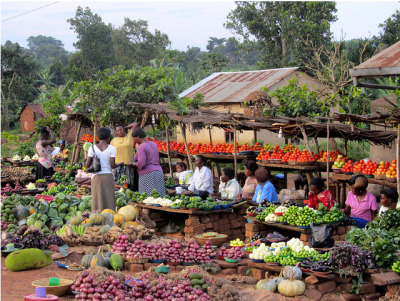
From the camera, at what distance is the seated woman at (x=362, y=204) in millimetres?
7695

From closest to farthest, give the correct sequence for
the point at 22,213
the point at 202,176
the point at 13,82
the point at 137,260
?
the point at 137,260 < the point at 22,213 < the point at 202,176 < the point at 13,82

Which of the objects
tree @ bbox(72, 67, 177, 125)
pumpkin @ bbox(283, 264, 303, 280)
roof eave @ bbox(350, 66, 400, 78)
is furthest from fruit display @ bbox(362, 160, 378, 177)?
tree @ bbox(72, 67, 177, 125)

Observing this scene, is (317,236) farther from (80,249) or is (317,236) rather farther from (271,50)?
(271,50)

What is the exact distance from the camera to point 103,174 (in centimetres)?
882

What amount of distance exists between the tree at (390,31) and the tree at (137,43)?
21.8m

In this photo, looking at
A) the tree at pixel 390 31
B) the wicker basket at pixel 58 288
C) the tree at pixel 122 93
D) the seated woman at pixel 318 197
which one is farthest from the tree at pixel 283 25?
the wicker basket at pixel 58 288

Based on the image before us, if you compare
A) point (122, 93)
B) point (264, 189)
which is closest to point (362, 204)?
point (264, 189)

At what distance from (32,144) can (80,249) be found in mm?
19222

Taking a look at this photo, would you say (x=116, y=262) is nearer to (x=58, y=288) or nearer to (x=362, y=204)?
(x=58, y=288)

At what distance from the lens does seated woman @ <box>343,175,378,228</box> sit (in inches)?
303

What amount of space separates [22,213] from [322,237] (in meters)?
5.54

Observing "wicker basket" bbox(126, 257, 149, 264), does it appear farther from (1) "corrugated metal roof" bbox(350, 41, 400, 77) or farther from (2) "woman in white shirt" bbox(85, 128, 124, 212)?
(1) "corrugated metal roof" bbox(350, 41, 400, 77)

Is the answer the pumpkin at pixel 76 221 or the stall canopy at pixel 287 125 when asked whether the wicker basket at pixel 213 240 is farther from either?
the stall canopy at pixel 287 125

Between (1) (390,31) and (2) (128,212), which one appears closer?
(2) (128,212)
